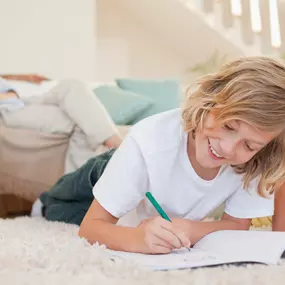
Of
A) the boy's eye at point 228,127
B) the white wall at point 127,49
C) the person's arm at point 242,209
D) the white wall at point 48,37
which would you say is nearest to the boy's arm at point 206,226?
the person's arm at point 242,209

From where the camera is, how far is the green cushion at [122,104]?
274 cm

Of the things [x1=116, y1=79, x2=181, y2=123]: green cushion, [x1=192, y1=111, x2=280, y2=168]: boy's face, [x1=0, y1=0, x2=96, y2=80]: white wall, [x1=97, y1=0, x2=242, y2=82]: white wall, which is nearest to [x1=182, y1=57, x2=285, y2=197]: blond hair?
[x1=192, y1=111, x2=280, y2=168]: boy's face

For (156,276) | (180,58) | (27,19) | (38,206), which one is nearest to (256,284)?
(156,276)

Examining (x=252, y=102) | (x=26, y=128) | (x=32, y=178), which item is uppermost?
(x=252, y=102)

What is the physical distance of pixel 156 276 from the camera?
34.2 inches

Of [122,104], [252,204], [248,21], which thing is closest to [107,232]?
[252,204]

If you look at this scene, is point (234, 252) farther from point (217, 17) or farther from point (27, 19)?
point (217, 17)

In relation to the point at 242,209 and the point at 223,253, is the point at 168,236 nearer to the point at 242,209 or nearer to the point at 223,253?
the point at 223,253

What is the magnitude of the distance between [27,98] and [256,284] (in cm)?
159

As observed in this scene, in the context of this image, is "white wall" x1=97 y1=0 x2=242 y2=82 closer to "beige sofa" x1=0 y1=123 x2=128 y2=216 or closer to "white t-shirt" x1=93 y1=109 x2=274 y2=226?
"beige sofa" x1=0 y1=123 x2=128 y2=216

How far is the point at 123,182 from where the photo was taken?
3.71 ft

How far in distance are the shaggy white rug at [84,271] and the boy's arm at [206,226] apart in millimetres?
186

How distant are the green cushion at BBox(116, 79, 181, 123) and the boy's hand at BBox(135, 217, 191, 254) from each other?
2.03 m

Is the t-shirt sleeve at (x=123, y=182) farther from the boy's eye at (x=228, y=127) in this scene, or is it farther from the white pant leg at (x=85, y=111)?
the white pant leg at (x=85, y=111)
